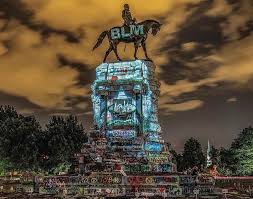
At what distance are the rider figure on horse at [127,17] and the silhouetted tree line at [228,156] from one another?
27198mm

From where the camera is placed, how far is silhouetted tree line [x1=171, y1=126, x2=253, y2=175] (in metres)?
85.0

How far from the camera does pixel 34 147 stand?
284 feet

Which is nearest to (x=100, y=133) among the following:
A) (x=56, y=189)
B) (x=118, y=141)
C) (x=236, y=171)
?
(x=118, y=141)

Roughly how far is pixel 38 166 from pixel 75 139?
10.7 m

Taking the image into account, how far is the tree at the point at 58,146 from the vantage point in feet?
286

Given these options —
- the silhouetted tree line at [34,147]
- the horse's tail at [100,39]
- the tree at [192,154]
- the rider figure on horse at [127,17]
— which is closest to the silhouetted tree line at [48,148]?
the silhouetted tree line at [34,147]

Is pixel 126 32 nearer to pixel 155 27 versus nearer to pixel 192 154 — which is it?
pixel 155 27

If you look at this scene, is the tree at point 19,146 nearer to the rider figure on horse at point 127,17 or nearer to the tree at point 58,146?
the tree at point 58,146

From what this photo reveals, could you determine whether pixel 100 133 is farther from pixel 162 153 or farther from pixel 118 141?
pixel 162 153

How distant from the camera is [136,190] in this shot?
4972 cm

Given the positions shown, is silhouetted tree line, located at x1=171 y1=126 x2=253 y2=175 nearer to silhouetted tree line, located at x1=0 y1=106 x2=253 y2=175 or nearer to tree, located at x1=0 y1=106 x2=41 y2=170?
silhouetted tree line, located at x1=0 y1=106 x2=253 y2=175

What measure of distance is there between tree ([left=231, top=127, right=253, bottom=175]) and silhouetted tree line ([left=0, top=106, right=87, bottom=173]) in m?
29.2

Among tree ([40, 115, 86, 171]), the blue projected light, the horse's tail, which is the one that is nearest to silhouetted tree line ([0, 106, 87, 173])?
tree ([40, 115, 86, 171])

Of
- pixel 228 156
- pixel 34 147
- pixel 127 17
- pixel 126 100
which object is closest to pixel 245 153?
pixel 228 156
